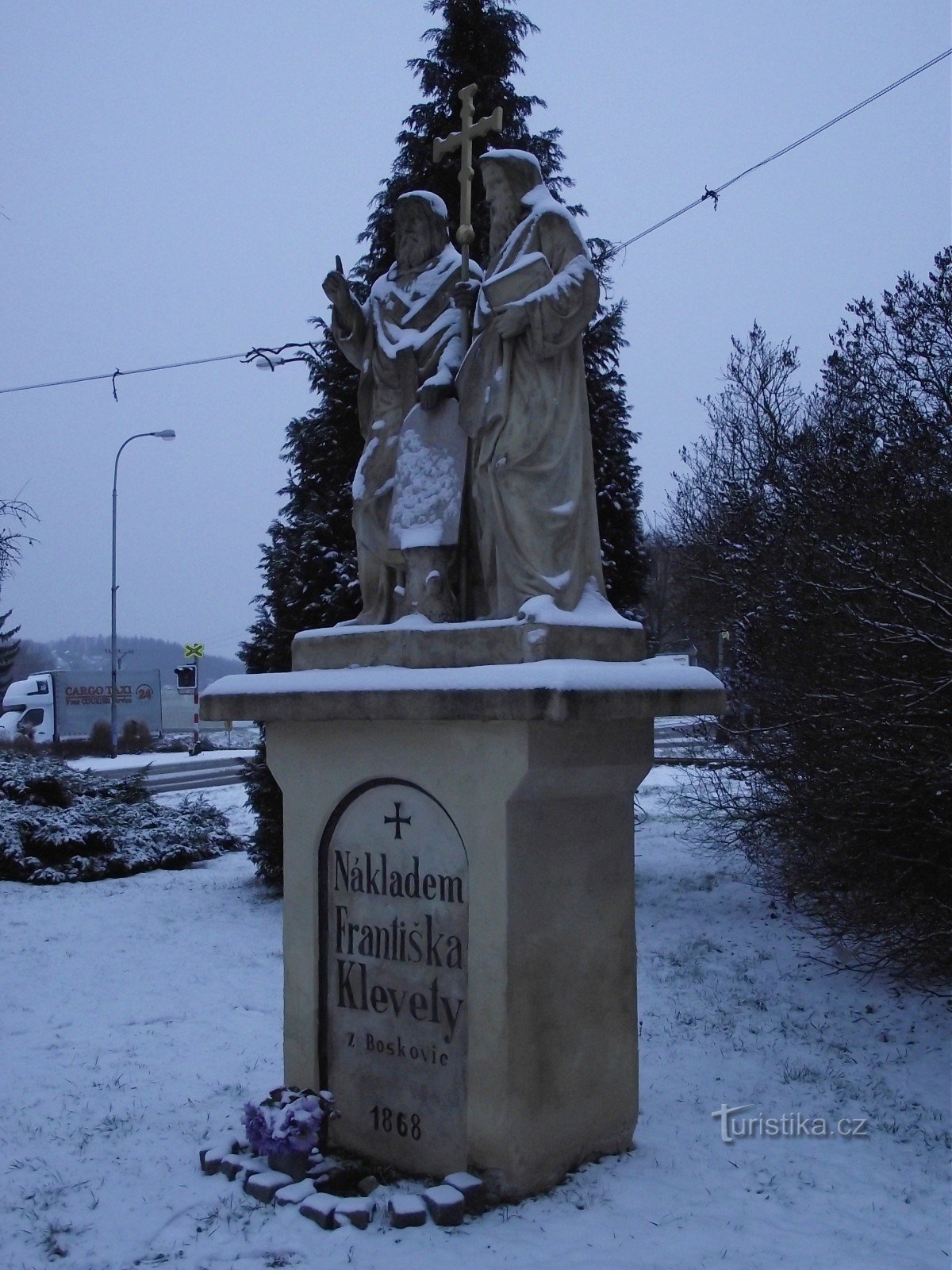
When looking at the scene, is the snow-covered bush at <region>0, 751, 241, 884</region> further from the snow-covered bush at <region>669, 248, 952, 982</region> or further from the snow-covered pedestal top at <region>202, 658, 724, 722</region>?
the snow-covered pedestal top at <region>202, 658, 724, 722</region>

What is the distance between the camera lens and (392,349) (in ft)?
16.8

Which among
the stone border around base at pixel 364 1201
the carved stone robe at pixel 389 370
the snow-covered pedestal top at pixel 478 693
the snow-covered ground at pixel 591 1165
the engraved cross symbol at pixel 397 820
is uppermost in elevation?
the carved stone robe at pixel 389 370

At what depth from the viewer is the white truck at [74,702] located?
33.3 m

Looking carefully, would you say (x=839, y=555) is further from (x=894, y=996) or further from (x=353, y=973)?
(x=353, y=973)

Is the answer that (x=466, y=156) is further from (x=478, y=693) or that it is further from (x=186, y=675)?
(x=186, y=675)

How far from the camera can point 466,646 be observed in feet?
14.6

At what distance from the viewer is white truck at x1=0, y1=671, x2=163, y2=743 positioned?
33312mm

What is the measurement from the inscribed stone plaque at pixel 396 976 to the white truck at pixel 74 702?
30148 millimetres

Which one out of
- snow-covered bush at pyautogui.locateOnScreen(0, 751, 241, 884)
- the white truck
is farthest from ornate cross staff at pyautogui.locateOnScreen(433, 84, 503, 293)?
the white truck

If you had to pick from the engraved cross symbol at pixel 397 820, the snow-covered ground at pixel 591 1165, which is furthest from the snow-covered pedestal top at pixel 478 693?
the snow-covered ground at pixel 591 1165

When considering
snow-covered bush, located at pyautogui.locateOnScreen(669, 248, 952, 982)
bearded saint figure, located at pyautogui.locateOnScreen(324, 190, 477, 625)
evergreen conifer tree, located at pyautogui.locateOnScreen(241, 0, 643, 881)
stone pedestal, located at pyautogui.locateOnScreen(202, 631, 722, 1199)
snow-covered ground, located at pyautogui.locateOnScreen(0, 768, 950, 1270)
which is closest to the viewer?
snow-covered ground, located at pyautogui.locateOnScreen(0, 768, 950, 1270)

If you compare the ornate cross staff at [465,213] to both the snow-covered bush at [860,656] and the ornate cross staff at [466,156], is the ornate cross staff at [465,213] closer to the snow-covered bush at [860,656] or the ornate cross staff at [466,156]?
the ornate cross staff at [466,156]

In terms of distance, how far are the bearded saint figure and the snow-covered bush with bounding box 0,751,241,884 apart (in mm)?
7669

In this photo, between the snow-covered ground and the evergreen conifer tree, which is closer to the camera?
the snow-covered ground
